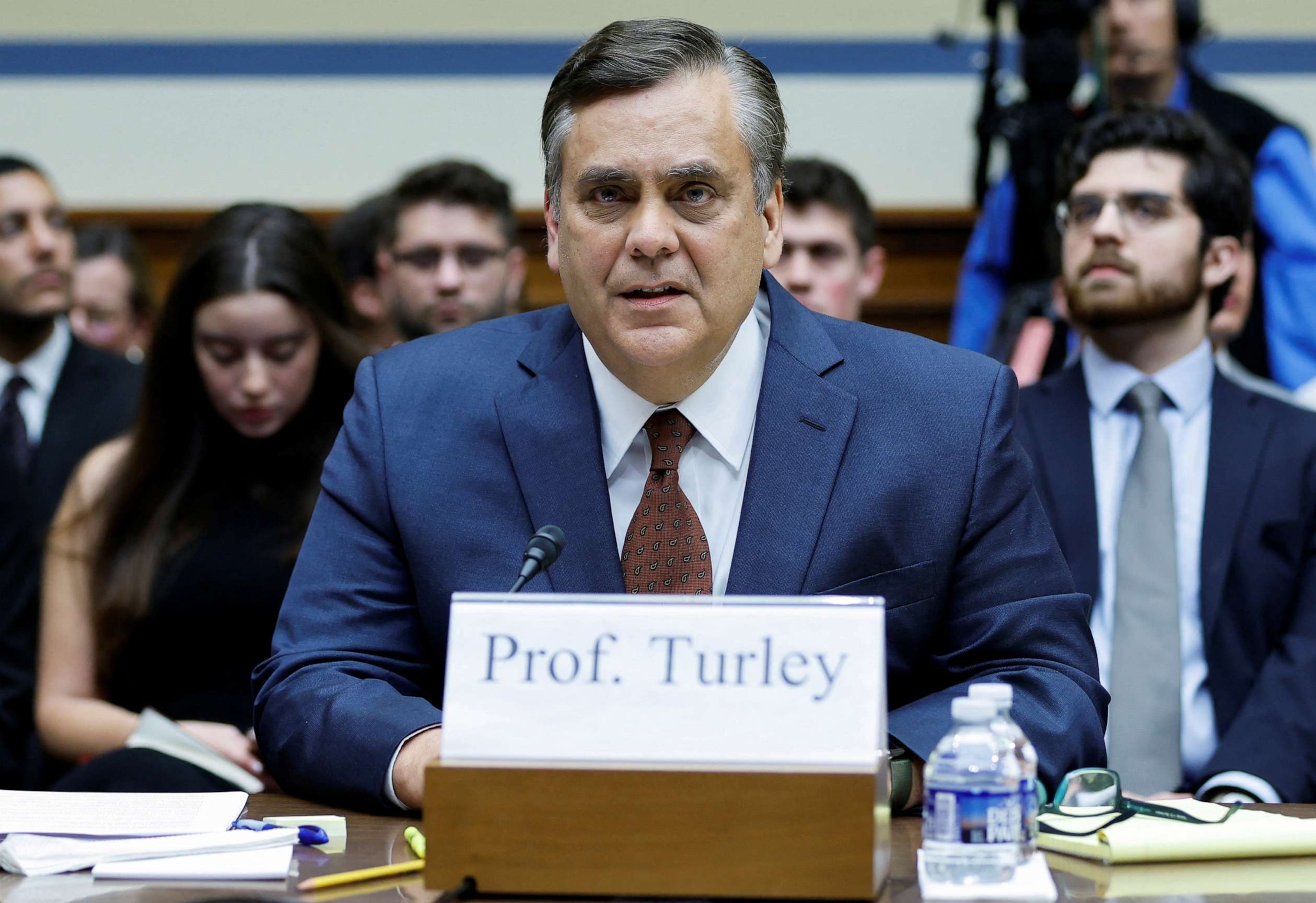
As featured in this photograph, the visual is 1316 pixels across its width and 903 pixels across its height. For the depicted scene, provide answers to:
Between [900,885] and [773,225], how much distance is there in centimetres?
89

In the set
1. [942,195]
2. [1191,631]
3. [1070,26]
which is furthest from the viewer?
[942,195]

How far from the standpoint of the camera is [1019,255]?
3586 mm

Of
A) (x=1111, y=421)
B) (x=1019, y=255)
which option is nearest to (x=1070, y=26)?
(x=1019, y=255)

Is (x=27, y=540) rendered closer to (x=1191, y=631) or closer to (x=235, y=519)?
(x=235, y=519)

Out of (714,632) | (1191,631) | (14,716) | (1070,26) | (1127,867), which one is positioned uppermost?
(1070,26)

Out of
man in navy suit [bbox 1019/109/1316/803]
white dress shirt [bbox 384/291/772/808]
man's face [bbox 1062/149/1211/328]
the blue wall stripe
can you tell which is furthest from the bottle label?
the blue wall stripe

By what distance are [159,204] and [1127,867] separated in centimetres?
469

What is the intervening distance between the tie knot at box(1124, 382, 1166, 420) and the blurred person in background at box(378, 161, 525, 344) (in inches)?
54.0

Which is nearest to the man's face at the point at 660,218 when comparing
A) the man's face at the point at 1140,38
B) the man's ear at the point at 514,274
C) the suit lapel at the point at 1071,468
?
the suit lapel at the point at 1071,468

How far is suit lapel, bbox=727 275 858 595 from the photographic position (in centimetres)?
165

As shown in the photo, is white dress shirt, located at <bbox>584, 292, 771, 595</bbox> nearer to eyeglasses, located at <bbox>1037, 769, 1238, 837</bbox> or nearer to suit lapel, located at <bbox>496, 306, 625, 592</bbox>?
suit lapel, located at <bbox>496, 306, 625, 592</bbox>

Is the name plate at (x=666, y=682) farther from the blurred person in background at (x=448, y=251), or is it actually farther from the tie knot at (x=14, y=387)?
the tie knot at (x=14, y=387)

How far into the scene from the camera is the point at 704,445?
1.76m

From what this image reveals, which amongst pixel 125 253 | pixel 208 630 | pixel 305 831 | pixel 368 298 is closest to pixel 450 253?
pixel 368 298
